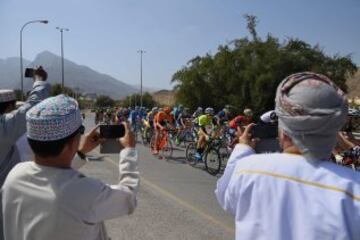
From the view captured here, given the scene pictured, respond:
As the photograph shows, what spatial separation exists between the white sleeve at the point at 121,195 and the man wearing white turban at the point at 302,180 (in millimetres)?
531

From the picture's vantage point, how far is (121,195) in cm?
233

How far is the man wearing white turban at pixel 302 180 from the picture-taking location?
1.87m

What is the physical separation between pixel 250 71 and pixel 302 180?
4706 cm

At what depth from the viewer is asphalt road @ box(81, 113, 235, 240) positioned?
670 cm

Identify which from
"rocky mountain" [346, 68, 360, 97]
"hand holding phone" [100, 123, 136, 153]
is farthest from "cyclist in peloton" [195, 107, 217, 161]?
"rocky mountain" [346, 68, 360, 97]

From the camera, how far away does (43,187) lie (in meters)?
2.29

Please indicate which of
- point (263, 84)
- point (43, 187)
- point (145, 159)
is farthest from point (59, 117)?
point (263, 84)

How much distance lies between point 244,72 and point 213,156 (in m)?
36.5

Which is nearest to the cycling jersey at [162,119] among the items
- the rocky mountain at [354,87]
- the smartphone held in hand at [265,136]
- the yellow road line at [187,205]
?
the yellow road line at [187,205]

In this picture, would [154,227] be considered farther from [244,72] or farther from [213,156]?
[244,72]

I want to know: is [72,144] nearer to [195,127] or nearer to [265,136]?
[265,136]

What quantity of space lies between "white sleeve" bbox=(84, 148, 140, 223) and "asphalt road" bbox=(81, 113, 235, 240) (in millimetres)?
4123

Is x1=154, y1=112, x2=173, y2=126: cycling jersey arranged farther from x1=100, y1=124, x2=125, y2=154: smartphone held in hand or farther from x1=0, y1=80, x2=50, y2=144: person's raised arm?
x1=100, y1=124, x2=125, y2=154: smartphone held in hand

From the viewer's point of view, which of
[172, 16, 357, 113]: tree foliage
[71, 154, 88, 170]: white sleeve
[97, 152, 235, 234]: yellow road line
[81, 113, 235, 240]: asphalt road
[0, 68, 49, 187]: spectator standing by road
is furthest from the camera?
[172, 16, 357, 113]: tree foliage
